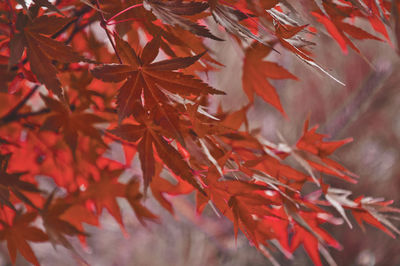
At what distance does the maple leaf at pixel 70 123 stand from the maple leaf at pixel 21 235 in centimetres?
7

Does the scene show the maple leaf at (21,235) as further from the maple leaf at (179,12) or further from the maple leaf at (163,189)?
the maple leaf at (179,12)

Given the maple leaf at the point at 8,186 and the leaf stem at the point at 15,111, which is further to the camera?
the leaf stem at the point at 15,111

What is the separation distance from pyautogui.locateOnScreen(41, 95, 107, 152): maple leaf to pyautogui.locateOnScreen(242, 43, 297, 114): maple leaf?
117mm

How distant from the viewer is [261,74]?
33cm

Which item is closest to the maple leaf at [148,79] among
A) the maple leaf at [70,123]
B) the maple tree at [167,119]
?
the maple tree at [167,119]

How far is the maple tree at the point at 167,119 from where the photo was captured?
22 cm

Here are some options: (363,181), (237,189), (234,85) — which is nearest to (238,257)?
(363,181)

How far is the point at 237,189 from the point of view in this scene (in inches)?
9.5

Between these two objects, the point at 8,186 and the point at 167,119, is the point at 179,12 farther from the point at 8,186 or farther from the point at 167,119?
the point at 8,186

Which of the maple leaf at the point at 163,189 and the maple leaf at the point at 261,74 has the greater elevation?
the maple leaf at the point at 261,74

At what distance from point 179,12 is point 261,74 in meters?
0.14

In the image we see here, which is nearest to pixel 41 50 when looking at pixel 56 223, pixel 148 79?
pixel 148 79

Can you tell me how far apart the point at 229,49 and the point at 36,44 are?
103 cm

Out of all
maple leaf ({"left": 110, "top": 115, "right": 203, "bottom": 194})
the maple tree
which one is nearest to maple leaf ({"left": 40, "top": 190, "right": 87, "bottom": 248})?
the maple tree
